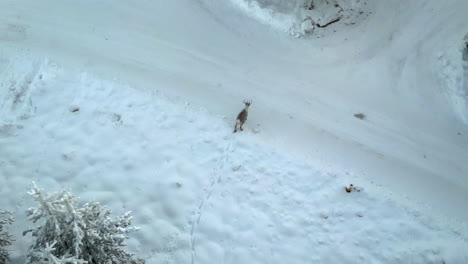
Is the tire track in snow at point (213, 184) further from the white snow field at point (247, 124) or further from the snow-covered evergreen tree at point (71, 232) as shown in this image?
the snow-covered evergreen tree at point (71, 232)

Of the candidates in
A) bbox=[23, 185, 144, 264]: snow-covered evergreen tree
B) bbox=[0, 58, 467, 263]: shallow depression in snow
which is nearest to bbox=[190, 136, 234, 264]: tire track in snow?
bbox=[0, 58, 467, 263]: shallow depression in snow

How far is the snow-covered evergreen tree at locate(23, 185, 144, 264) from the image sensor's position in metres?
6.54

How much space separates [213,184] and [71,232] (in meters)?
4.88

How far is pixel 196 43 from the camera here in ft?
49.9

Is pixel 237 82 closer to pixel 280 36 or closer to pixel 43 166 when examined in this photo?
pixel 280 36

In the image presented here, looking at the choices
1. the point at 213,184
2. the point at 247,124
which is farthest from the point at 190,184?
the point at 247,124

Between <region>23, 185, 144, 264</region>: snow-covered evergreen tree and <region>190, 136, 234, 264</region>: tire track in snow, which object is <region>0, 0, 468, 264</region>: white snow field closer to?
<region>190, 136, 234, 264</region>: tire track in snow

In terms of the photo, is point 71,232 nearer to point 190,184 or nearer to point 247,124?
point 190,184

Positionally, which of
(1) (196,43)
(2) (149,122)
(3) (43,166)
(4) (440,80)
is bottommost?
(3) (43,166)

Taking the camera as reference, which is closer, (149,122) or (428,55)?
(149,122)

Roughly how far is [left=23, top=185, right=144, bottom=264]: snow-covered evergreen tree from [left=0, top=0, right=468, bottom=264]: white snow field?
7.62 feet

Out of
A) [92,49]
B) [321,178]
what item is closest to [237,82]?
[321,178]

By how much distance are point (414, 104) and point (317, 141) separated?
466 cm

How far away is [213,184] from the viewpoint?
11.0 m
